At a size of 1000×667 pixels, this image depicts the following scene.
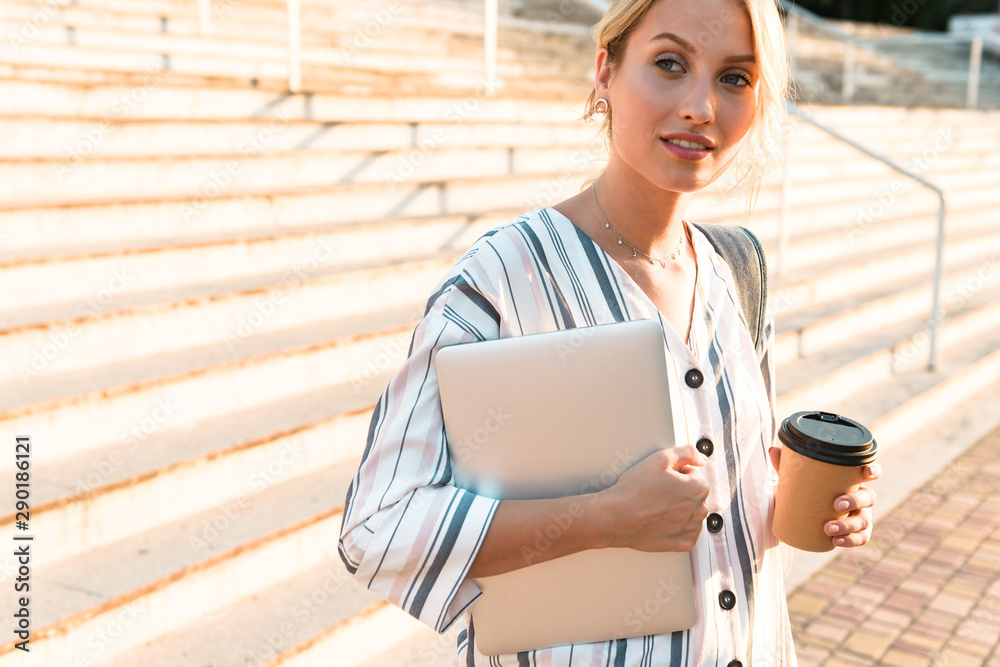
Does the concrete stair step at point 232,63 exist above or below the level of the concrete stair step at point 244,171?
above

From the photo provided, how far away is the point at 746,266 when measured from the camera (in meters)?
1.37

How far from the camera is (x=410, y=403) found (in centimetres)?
106

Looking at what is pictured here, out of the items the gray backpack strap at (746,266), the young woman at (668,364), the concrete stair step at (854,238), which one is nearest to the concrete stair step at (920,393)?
the concrete stair step at (854,238)

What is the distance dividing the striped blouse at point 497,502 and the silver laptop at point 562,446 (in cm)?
3

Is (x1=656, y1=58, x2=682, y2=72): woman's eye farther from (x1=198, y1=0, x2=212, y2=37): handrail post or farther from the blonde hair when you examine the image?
(x1=198, y1=0, x2=212, y2=37): handrail post

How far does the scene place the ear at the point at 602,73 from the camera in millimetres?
1251

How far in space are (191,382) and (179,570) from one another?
2.29 feet

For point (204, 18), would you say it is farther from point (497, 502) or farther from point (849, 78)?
point (849, 78)

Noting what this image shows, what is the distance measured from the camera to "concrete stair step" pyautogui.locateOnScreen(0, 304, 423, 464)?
2494 millimetres

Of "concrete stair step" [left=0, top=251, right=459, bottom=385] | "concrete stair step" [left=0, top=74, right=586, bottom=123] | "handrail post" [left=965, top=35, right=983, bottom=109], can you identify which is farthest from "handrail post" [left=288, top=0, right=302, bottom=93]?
"handrail post" [left=965, top=35, right=983, bottom=109]

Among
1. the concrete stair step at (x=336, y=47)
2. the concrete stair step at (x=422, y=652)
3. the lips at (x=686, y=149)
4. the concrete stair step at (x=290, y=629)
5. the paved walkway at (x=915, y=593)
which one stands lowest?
the paved walkway at (x=915, y=593)

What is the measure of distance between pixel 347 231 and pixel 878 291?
360 centimetres

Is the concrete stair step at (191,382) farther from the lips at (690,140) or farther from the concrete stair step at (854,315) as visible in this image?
the concrete stair step at (854,315)

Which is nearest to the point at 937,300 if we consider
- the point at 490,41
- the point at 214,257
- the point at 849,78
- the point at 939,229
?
the point at 939,229
